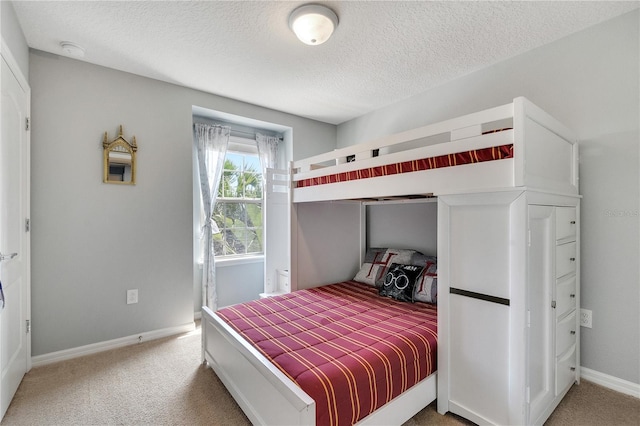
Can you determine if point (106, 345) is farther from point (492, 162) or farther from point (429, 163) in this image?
point (492, 162)

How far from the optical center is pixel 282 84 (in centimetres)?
296

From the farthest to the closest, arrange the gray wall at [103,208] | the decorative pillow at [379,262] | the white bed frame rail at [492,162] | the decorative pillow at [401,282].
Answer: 1. the decorative pillow at [379,262]
2. the decorative pillow at [401,282]
3. the gray wall at [103,208]
4. the white bed frame rail at [492,162]

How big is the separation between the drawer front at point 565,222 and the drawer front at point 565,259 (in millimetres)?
67

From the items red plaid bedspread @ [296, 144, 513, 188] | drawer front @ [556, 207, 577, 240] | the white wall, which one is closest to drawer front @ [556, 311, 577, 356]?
drawer front @ [556, 207, 577, 240]

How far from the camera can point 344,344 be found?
68.1 inches

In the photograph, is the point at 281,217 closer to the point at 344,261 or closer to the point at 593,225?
the point at 344,261

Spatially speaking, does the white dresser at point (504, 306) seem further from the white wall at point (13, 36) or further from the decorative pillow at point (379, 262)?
the white wall at point (13, 36)

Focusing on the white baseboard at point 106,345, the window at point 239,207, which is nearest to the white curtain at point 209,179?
the window at point 239,207

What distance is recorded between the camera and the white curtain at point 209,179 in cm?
333

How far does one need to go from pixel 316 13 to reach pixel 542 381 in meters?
2.49

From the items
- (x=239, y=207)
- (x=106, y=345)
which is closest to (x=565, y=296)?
(x=239, y=207)

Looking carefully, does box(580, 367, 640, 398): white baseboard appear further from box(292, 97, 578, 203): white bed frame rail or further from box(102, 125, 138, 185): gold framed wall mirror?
box(102, 125, 138, 185): gold framed wall mirror

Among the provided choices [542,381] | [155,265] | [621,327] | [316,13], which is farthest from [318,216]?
[621,327]

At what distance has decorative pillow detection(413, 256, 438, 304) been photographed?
2518 millimetres
